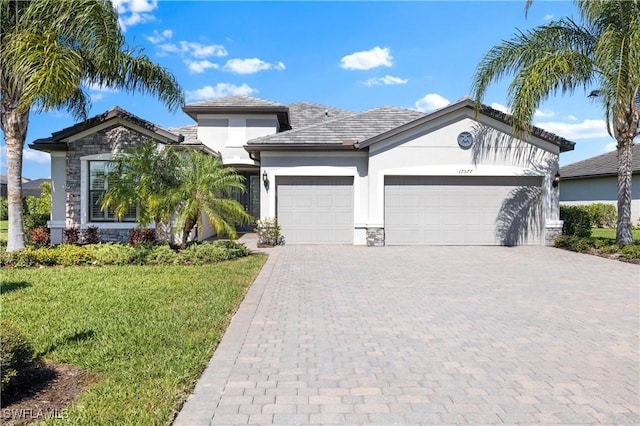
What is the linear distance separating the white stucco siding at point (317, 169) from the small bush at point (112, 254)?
217 inches

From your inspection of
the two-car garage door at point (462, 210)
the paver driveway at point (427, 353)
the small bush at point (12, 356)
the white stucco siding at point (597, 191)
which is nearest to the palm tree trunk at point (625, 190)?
the two-car garage door at point (462, 210)

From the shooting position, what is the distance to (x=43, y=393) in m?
3.61

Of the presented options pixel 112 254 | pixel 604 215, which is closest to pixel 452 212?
pixel 112 254

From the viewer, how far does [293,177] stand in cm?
1538

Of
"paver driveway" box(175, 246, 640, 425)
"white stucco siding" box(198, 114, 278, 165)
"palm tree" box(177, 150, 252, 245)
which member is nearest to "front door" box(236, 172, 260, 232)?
"white stucco siding" box(198, 114, 278, 165)

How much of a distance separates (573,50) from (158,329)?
1423cm

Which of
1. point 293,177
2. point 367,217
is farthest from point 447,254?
point 293,177

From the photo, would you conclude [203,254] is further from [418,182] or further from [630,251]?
[630,251]

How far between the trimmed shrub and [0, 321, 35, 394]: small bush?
55.5 feet

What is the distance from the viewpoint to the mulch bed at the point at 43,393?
322cm

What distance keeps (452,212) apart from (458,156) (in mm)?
2091

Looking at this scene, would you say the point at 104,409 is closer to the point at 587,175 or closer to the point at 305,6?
the point at 305,6

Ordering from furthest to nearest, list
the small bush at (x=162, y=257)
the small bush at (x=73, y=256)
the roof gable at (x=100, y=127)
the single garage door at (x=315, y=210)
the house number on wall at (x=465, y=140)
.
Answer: the single garage door at (x=315, y=210), the house number on wall at (x=465, y=140), the roof gable at (x=100, y=127), the small bush at (x=162, y=257), the small bush at (x=73, y=256)

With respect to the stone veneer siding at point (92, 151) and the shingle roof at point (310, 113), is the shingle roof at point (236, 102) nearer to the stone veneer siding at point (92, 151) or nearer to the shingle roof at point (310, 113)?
the shingle roof at point (310, 113)
